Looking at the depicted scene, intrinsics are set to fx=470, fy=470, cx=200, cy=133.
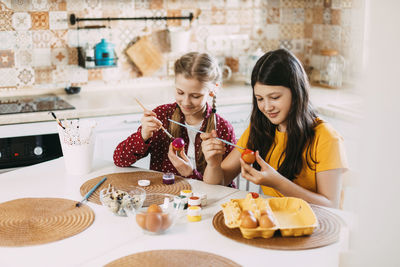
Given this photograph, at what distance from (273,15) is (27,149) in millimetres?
2267

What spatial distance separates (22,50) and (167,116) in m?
1.45

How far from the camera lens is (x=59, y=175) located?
6.11 feet

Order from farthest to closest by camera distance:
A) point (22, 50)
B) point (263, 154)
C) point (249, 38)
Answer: point (249, 38)
point (22, 50)
point (263, 154)

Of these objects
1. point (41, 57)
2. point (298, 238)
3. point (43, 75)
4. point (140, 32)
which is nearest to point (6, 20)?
point (41, 57)

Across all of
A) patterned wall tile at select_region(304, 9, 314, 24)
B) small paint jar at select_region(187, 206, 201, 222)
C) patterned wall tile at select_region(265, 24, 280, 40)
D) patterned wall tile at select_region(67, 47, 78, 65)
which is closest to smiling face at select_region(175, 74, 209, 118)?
small paint jar at select_region(187, 206, 201, 222)

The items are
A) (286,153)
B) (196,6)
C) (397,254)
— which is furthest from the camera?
(196,6)

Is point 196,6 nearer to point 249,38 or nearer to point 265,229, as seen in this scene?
point 249,38

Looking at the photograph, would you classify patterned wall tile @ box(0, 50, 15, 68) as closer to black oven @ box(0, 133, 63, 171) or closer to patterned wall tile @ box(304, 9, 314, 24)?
black oven @ box(0, 133, 63, 171)

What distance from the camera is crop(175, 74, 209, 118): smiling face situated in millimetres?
2055

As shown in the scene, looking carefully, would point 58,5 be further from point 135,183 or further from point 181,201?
point 181,201

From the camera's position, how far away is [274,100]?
1768 mm

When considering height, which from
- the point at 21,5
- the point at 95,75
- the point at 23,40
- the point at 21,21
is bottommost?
the point at 95,75

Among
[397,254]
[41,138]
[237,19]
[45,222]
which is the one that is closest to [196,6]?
[237,19]

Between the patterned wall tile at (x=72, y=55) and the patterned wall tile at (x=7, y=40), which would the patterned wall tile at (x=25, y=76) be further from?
the patterned wall tile at (x=72, y=55)
